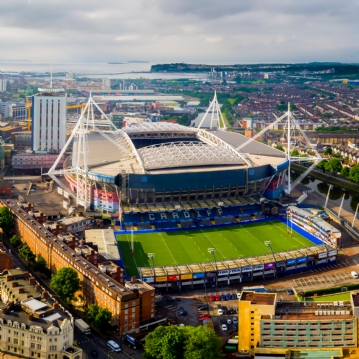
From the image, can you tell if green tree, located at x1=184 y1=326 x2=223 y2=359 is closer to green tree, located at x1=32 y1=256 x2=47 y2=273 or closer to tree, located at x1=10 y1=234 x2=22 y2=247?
green tree, located at x1=32 y1=256 x2=47 y2=273

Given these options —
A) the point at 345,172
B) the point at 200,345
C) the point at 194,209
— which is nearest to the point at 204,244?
the point at 194,209

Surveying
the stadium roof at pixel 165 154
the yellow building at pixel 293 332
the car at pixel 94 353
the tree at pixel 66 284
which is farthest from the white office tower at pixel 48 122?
the yellow building at pixel 293 332

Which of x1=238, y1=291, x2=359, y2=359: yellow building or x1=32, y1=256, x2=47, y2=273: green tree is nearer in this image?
x1=238, y1=291, x2=359, y2=359: yellow building

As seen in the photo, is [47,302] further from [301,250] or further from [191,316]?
[301,250]

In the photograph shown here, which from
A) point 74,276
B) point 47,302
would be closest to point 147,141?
point 74,276

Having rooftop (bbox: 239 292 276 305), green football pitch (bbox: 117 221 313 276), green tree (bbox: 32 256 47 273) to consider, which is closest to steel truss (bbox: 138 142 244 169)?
green football pitch (bbox: 117 221 313 276)

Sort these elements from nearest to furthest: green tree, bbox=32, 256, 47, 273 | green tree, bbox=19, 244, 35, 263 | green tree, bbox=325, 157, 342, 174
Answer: green tree, bbox=32, 256, 47, 273 → green tree, bbox=19, 244, 35, 263 → green tree, bbox=325, 157, 342, 174
